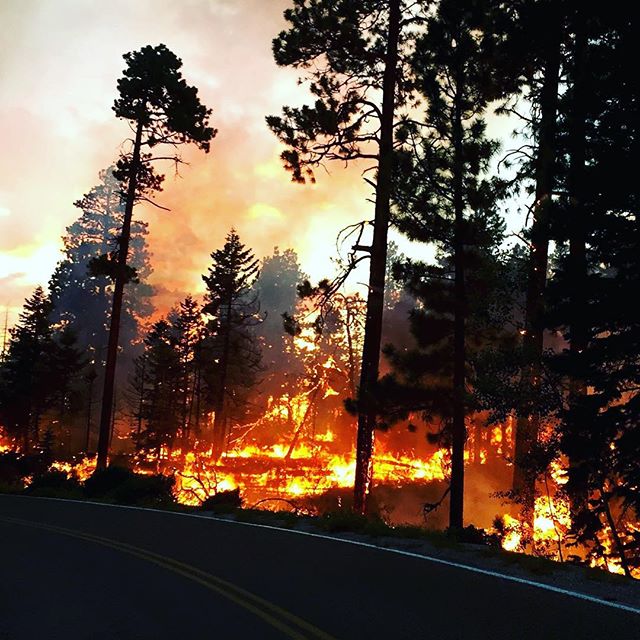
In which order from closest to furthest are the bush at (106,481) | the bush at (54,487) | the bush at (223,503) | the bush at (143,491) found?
the bush at (223,503) → the bush at (143,491) → the bush at (106,481) → the bush at (54,487)

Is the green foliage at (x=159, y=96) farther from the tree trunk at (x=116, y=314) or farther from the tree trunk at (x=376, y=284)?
the tree trunk at (x=376, y=284)

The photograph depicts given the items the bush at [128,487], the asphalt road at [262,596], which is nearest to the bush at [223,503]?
the bush at [128,487]

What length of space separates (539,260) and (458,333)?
10.8ft

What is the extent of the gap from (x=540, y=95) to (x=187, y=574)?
1574 centimetres

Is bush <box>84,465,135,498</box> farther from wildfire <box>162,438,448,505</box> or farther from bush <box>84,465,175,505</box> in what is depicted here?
wildfire <box>162,438,448,505</box>

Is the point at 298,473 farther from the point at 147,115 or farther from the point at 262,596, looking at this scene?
the point at 262,596

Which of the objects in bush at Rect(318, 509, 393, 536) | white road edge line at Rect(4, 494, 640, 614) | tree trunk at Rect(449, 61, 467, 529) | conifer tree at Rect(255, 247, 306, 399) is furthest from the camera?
conifer tree at Rect(255, 247, 306, 399)

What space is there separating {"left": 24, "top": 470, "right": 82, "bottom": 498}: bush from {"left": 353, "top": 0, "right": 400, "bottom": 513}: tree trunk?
9.59 metres

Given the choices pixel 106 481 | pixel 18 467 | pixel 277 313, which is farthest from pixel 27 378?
pixel 277 313

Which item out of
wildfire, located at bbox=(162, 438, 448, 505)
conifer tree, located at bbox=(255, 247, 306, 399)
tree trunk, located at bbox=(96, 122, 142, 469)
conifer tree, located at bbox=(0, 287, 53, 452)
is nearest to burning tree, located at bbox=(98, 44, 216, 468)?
tree trunk, located at bbox=(96, 122, 142, 469)

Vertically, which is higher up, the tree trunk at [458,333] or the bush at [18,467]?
the tree trunk at [458,333]

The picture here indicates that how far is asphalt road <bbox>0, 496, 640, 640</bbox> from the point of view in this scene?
6.19 meters

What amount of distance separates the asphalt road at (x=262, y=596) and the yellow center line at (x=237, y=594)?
0.06ft

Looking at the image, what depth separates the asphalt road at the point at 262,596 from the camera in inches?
244
